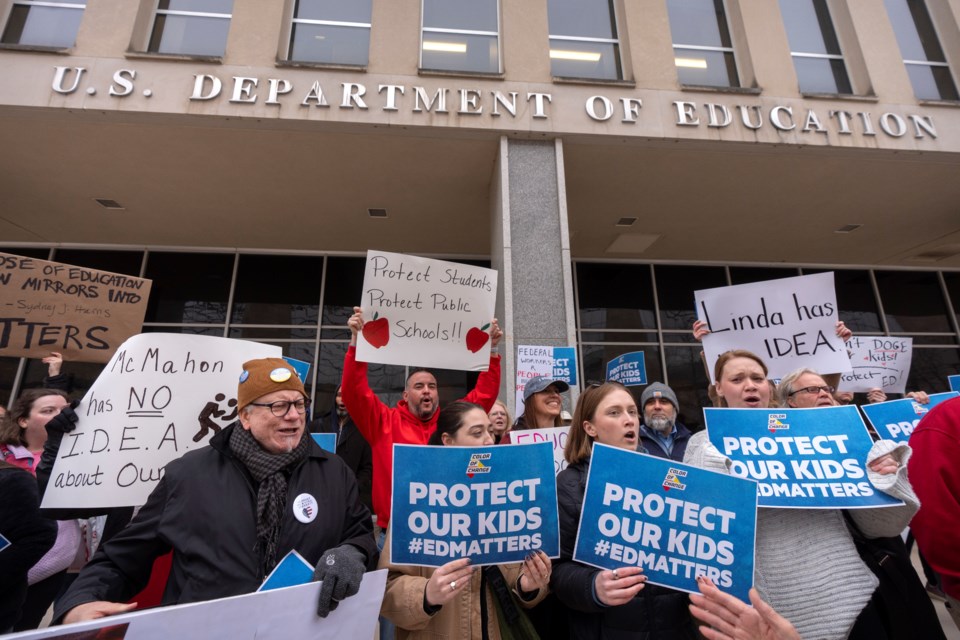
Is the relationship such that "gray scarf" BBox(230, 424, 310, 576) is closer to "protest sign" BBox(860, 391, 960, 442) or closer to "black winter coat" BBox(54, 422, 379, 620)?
"black winter coat" BBox(54, 422, 379, 620)

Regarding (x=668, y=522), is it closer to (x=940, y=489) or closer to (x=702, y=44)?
(x=940, y=489)

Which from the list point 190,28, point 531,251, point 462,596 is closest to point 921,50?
point 531,251

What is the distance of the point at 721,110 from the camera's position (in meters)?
7.43

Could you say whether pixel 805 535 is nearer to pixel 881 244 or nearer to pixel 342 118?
pixel 342 118

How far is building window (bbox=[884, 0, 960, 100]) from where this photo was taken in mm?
8625

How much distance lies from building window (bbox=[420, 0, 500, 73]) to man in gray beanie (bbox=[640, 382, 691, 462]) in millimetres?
5797

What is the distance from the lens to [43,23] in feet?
24.5

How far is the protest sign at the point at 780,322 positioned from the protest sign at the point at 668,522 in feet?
9.62

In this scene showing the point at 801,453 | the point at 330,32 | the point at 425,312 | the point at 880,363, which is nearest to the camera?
the point at 801,453

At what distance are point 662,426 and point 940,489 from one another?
2.07m

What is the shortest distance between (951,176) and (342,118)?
9.62 metres

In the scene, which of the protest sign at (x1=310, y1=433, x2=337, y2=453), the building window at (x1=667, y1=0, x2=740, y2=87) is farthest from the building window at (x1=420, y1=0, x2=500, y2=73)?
the protest sign at (x1=310, y1=433, x2=337, y2=453)

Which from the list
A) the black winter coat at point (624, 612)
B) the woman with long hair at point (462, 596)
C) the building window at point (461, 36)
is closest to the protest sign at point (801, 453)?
the black winter coat at point (624, 612)

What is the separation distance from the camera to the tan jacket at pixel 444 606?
1910mm
